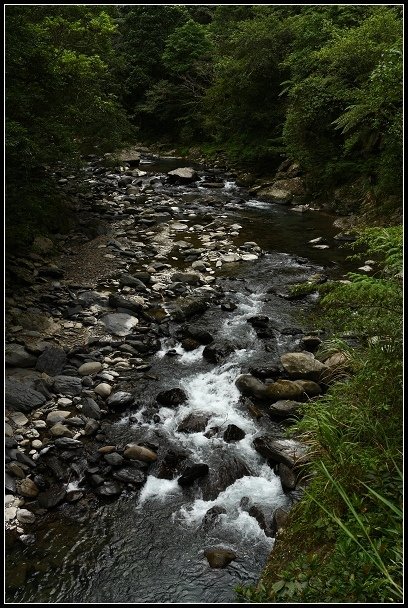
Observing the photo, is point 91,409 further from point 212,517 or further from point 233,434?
point 212,517

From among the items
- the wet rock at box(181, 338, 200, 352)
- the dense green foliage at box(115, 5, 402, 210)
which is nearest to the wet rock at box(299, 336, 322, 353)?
the wet rock at box(181, 338, 200, 352)

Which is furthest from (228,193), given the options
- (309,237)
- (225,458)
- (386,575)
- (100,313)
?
(386,575)

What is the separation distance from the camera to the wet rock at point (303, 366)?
682cm

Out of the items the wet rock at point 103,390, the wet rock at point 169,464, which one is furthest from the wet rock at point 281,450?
the wet rock at point 103,390

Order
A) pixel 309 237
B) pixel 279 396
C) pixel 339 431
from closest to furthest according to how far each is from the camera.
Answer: pixel 339 431 < pixel 279 396 < pixel 309 237

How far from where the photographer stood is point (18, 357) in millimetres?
7289

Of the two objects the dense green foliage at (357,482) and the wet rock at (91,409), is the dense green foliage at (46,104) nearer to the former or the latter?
the wet rock at (91,409)

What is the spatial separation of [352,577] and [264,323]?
6105mm

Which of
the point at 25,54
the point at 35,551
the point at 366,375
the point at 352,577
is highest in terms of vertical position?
the point at 25,54

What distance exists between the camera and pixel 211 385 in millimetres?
7184

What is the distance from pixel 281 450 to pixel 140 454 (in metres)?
1.78

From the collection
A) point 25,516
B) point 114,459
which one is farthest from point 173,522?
point 25,516

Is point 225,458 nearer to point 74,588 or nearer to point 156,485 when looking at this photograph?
point 156,485

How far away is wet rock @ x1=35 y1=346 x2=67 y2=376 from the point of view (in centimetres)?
727
